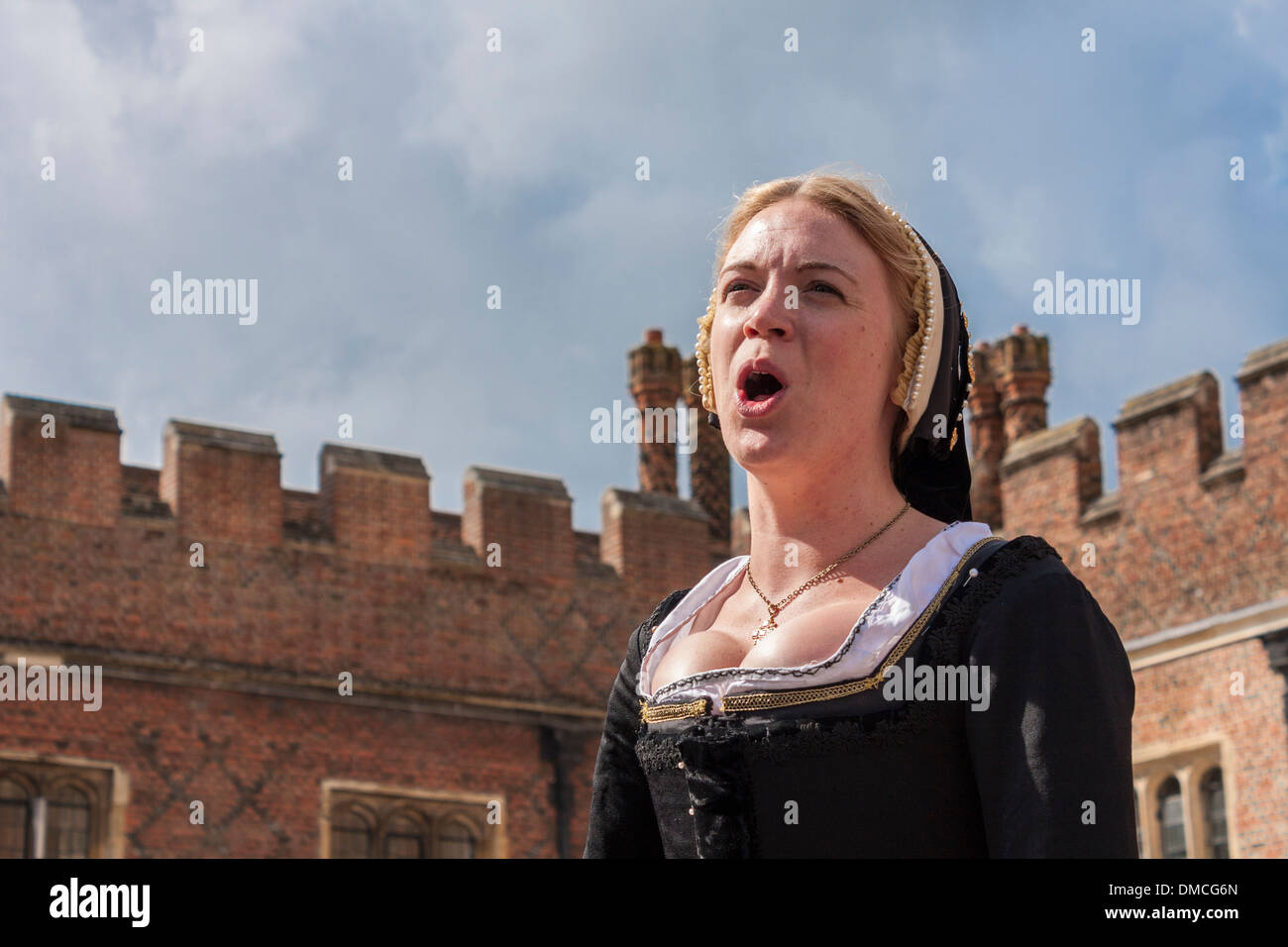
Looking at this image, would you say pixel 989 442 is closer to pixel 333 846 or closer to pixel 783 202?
pixel 333 846

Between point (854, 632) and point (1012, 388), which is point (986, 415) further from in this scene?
point (854, 632)

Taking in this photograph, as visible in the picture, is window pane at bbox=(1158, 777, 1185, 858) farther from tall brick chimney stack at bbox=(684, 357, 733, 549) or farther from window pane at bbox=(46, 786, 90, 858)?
window pane at bbox=(46, 786, 90, 858)

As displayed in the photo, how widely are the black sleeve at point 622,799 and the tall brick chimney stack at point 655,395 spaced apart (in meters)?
15.0

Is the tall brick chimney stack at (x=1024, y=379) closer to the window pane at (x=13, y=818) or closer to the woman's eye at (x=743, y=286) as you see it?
the window pane at (x=13, y=818)

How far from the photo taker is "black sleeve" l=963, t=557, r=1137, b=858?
2.01 metres

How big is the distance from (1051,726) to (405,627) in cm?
1307

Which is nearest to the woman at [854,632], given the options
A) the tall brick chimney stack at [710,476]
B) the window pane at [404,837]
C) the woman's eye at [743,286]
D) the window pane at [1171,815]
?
the woman's eye at [743,286]

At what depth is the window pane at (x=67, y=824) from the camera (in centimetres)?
1332

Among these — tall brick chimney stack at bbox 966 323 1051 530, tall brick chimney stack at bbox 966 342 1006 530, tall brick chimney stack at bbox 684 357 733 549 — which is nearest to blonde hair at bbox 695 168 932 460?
tall brick chimney stack at bbox 966 323 1051 530

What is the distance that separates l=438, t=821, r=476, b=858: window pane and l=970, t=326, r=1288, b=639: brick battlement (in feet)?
14.6

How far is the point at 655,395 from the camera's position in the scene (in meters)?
18.2

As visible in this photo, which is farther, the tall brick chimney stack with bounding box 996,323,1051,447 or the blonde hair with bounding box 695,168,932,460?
the tall brick chimney stack with bounding box 996,323,1051,447
